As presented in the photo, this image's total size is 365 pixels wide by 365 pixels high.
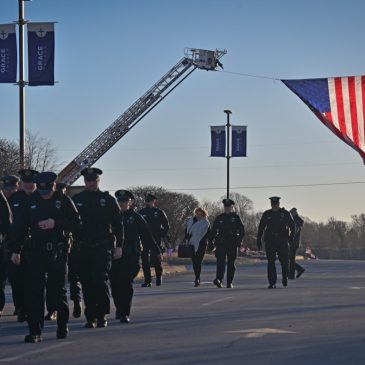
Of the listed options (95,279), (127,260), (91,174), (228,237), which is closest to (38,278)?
(95,279)

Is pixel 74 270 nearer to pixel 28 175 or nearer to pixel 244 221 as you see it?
pixel 28 175

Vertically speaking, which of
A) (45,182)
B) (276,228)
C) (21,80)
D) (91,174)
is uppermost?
(21,80)

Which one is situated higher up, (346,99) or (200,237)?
(346,99)

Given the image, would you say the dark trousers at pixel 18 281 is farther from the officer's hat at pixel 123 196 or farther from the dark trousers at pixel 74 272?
the officer's hat at pixel 123 196

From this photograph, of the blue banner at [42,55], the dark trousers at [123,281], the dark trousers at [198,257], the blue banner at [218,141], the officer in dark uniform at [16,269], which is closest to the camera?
the dark trousers at [123,281]

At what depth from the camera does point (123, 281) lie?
43.7ft

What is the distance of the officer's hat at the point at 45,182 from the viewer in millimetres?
11000

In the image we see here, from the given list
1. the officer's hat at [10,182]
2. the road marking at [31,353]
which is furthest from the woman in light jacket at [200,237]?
the road marking at [31,353]

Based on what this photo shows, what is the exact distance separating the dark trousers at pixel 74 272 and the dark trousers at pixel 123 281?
53cm

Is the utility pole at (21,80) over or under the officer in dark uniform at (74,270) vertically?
over

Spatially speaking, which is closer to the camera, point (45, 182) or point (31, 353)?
point (31, 353)

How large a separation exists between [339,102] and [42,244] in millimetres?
8485

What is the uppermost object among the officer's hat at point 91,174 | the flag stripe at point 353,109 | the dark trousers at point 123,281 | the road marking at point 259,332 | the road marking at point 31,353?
the flag stripe at point 353,109

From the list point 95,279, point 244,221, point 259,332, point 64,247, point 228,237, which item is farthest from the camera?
point 244,221
